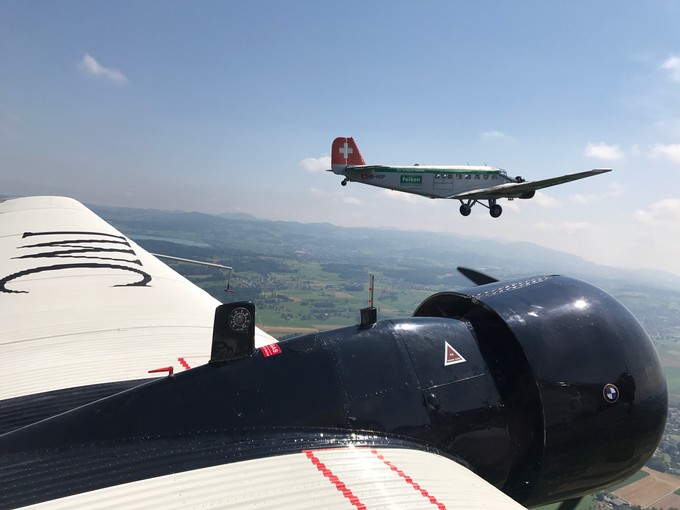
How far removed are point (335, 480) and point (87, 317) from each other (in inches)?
322

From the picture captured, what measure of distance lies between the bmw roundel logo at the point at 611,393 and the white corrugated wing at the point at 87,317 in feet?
19.3

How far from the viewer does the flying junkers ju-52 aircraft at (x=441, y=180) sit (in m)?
26.6

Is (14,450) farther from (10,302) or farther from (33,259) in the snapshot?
(33,259)

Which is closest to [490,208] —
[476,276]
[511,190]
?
[511,190]

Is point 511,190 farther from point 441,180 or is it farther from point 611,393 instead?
point 611,393

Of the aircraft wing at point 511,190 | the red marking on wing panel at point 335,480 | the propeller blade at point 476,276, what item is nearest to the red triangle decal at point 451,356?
the red marking on wing panel at point 335,480

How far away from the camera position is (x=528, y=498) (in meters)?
4.26

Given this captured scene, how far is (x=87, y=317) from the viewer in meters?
9.01

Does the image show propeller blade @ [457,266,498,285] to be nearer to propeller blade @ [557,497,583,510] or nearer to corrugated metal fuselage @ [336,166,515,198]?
propeller blade @ [557,497,583,510]

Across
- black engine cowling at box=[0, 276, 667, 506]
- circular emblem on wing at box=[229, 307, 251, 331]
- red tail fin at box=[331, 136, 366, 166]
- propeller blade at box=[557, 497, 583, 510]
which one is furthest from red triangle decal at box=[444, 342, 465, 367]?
red tail fin at box=[331, 136, 366, 166]

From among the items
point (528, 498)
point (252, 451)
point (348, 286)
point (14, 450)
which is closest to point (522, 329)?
point (528, 498)

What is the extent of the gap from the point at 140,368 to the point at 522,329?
603 cm

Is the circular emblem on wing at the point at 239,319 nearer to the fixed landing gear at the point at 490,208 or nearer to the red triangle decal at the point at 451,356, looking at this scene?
the red triangle decal at the point at 451,356

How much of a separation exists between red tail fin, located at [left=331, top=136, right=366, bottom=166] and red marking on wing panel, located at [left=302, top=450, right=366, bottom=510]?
29.1 metres
